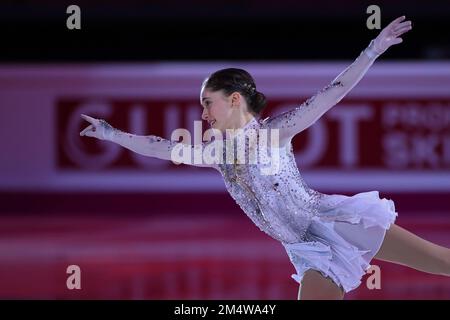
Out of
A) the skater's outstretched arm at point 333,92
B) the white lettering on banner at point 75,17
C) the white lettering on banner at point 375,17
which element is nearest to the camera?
the skater's outstretched arm at point 333,92

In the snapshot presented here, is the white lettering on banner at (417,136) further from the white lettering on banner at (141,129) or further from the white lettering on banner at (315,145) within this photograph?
the white lettering on banner at (141,129)

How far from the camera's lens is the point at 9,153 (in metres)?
7.45

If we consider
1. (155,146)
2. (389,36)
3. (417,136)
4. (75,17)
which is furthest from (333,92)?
(417,136)

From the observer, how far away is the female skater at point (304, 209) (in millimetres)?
3072

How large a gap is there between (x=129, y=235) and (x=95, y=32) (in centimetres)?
219

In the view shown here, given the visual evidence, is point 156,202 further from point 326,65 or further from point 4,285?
point 4,285

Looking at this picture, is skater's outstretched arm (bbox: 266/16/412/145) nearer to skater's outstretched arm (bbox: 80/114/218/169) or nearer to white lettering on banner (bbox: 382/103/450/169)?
skater's outstretched arm (bbox: 80/114/218/169)

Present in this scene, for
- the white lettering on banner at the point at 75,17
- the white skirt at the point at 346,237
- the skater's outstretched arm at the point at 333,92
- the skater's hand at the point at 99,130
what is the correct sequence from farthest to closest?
the white lettering on banner at the point at 75,17 → the skater's hand at the point at 99,130 → the white skirt at the point at 346,237 → the skater's outstretched arm at the point at 333,92

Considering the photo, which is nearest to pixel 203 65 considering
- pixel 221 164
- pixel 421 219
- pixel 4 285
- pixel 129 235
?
pixel 129 235

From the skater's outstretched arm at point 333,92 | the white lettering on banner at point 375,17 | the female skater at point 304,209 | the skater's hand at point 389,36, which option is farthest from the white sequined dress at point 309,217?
the white lettering on banner at point 375,17

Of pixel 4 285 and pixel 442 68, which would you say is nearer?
pixel 4 285

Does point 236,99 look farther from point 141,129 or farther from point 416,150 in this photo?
point 416,150

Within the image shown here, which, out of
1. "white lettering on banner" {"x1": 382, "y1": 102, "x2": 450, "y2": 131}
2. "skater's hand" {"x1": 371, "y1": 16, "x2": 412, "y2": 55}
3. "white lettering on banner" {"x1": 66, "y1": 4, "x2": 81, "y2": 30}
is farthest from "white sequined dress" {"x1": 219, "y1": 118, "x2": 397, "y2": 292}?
"white lettering on banner" {"x1": 382, "y1": 102, "x2": 450, "y2": 131}

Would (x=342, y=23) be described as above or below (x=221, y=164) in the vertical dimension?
above
